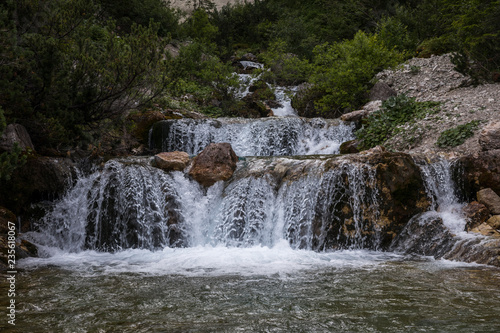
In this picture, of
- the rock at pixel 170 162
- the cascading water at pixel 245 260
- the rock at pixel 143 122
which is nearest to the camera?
the cascading water at pixel 245 260

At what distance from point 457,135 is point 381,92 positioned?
17.3ft

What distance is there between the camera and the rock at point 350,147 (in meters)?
11.2

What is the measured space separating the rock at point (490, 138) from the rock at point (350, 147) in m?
3.47

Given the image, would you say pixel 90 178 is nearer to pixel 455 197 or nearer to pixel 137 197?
pixel 137 197

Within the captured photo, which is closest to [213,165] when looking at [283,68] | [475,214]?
[475,214]

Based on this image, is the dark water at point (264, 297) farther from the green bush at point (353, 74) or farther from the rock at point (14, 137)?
the green bush at point (353, 74)

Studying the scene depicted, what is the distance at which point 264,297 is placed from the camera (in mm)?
4293

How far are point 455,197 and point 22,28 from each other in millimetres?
9883

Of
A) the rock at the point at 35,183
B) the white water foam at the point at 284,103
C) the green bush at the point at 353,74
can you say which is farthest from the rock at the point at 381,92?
the rock at the point at 35,183

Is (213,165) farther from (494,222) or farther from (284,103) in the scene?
(284,103)

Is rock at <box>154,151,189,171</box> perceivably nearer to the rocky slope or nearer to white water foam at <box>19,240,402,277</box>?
white water foam at <box>19,240,402,277</box>

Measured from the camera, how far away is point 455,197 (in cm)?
807

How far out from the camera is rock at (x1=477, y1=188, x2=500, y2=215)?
708cm

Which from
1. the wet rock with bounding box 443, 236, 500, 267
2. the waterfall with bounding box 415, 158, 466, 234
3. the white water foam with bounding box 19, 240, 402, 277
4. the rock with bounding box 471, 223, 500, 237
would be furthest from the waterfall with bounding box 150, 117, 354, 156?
the wet rock with bounding box 443, 236, 500, 267
